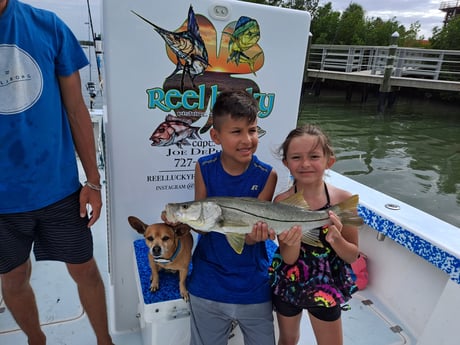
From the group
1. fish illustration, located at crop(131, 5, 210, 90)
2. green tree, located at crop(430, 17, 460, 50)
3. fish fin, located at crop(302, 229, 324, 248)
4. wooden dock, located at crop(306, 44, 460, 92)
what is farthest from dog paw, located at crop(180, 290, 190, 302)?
green tree, located at crop(430, 17, 460, 50)

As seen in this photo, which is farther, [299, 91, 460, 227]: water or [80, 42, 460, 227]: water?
[299, 91, 460, 227]: water

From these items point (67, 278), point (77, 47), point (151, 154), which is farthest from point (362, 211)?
point (67, 278)

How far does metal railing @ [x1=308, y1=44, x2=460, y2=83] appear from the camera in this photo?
1520 cm

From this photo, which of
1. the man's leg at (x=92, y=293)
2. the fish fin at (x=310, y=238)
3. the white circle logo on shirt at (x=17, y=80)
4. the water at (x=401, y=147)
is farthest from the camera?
the water at (x=401, y=147)

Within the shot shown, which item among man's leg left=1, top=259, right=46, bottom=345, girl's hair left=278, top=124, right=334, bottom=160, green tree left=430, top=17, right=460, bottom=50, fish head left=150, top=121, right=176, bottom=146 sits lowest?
man's leg left=1, top=259, right=46, bottom=345

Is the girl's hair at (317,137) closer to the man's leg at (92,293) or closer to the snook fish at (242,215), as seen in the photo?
the snook fish at (242,215)

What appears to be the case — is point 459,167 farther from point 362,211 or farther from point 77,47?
point 77,47

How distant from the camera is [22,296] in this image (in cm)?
168

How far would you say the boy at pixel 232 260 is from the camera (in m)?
1.50

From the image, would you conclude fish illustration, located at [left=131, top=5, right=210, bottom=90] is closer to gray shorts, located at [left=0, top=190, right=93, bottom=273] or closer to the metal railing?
gray shorts, located at [left=0, top=190, right=93, bottom=273]

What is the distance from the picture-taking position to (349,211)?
4.57 ft

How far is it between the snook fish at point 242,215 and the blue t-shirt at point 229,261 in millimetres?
250

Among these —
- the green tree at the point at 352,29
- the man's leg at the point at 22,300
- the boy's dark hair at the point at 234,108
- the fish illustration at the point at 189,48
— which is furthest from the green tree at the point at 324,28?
the man's leg at the point at 22,300

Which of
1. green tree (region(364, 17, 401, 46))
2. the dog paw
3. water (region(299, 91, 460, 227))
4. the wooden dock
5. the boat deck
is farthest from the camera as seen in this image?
green tree (region(364, 17, 401, 46))
